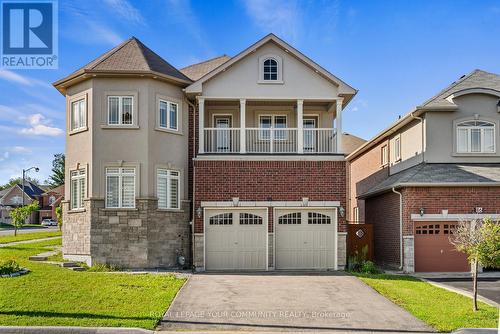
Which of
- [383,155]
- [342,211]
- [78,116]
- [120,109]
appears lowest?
[342,211]

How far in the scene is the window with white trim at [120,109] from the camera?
18703 mm

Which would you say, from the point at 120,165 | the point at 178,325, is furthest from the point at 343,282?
the point at 120,165

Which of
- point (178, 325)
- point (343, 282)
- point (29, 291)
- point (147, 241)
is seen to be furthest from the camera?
point (147, 241)

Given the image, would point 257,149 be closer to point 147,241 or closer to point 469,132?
point 147,241

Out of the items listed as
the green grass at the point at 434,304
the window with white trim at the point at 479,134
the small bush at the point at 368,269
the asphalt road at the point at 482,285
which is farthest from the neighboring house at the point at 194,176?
the window with white trim at the point at 479,134

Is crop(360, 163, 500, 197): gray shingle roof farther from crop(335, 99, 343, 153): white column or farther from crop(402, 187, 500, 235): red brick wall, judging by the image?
crop(335, 99, 343, 153): white column

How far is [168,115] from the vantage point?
19.4 m

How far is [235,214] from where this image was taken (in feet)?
62.3

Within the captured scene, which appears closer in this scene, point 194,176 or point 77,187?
point 194,176

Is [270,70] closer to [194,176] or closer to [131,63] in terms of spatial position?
[194,176]

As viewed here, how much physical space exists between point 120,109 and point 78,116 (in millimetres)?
1875

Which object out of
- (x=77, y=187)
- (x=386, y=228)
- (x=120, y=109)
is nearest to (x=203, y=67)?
(x=120, y=109)

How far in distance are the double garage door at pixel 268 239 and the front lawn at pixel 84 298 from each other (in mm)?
3094

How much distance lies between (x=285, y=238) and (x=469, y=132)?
27.9 feet
